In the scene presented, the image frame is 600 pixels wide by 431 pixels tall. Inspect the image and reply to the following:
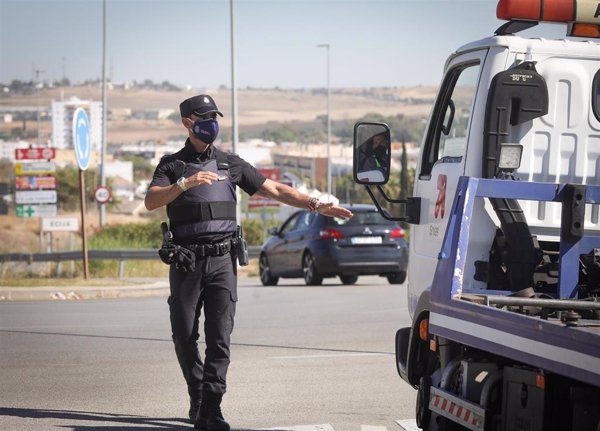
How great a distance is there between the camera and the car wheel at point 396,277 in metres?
23.9

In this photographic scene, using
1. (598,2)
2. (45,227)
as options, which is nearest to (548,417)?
(598,2)

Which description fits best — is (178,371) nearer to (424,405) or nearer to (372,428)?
(372,428)

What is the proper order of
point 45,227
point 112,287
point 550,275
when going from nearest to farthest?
point 550,275 → point 112,287 → point 45,227

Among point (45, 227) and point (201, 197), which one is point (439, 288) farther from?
point (45, 227)

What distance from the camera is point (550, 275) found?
6824mm

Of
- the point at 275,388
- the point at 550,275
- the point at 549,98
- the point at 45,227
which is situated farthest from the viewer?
the point at 45,227

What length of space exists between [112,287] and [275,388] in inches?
491

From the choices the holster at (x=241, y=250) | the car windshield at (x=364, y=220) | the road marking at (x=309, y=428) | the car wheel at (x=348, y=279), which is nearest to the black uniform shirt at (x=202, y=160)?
the holster at (x=241, y=250)

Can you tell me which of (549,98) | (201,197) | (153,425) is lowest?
(153,425)

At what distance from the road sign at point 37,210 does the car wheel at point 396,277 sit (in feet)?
30.6

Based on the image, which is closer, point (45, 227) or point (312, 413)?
point (312, 413)

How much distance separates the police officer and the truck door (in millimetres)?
652

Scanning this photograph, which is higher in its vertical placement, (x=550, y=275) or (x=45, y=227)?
(x=550, y=275)

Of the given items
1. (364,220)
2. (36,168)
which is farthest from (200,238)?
(36,168)
